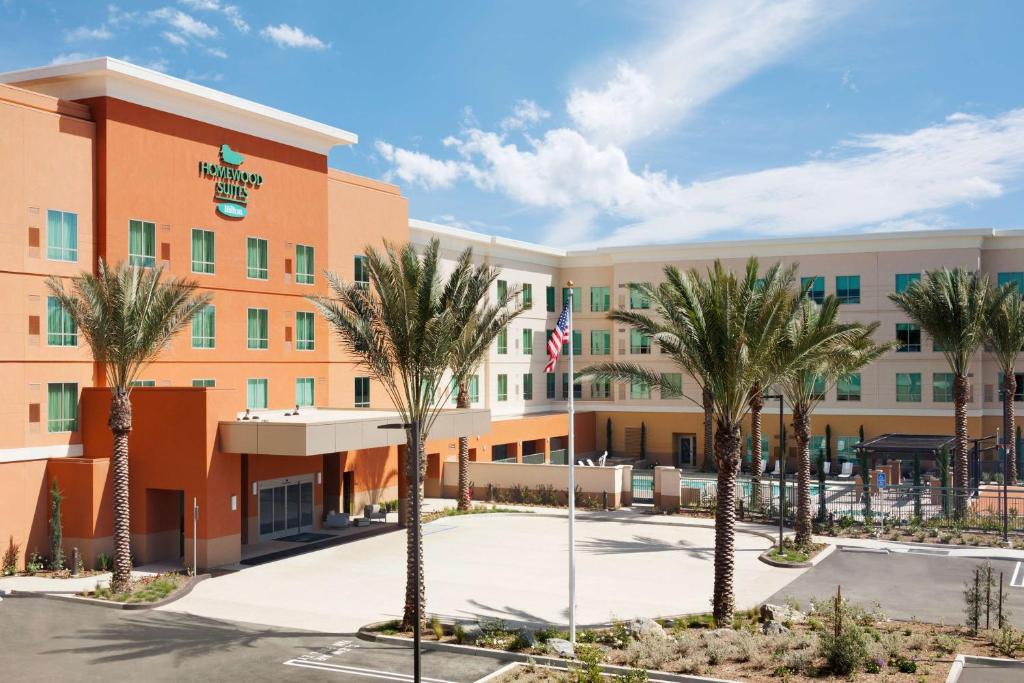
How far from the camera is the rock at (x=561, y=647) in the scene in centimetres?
1947

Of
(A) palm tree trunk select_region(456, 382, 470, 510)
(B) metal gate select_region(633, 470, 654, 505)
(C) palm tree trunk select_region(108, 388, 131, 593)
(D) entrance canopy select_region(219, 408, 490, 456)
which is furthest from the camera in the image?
(B) metal gate select_region(633, 470, 654, 505)

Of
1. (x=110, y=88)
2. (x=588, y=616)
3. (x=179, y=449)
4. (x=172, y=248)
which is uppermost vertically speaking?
(x=110, y=88)

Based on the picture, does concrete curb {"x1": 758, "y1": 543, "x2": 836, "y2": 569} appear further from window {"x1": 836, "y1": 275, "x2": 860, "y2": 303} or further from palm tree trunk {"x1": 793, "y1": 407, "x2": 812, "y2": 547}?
window {"x1": 836, "y1": 275, "x2": 860, "y2": 303}

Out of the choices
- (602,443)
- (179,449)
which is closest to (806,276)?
(602,443)

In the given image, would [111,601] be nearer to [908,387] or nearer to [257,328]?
[257,328]

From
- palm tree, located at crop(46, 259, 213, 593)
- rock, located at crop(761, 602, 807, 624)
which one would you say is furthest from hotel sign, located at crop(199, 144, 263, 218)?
rock, located at crop(761, 602, 807, 624)

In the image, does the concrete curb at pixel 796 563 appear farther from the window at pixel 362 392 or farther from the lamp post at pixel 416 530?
the window at pixel 362 392

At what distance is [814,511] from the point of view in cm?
3894

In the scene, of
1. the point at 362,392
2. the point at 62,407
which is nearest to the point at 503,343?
the point at 362,392

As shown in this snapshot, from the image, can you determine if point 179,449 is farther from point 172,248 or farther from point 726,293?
point 726,293

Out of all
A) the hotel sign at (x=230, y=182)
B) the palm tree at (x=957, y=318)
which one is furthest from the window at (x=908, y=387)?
the hotel sign at (x=230, y=182)

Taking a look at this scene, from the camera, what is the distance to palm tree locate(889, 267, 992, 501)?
3909cm

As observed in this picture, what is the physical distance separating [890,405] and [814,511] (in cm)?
2014

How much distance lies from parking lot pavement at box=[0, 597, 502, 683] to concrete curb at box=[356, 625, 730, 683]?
22 cm
